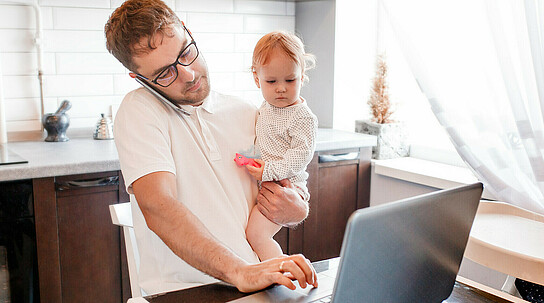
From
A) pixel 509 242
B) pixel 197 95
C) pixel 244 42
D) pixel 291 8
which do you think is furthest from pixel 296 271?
pixel 291 8

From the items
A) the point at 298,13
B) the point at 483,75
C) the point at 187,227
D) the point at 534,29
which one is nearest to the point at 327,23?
the point at 298,13

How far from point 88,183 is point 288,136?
40.0 inches

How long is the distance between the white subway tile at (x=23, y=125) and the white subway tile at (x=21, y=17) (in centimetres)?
46

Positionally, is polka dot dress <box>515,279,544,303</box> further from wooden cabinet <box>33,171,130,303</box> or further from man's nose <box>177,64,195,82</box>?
wooden cabinet <box>33,171,130,303</box>

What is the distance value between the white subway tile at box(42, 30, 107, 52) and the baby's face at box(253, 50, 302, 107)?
1.37 m

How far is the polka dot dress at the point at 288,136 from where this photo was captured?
5.60 feet

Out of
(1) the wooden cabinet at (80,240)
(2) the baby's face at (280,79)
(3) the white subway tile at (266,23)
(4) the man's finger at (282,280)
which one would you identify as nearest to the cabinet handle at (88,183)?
(1) the wooden cabinet at (80,240)

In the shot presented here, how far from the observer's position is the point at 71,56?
2.75 m

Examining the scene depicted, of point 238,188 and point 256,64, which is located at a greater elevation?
point 256,64

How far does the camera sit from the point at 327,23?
322cm

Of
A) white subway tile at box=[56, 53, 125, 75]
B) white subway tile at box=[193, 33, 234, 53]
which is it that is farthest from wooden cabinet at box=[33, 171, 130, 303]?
white subway tile at box=[193, 33, 234, 53]

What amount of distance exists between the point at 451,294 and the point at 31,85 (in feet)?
7.41

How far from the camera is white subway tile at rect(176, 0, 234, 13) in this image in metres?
3.01

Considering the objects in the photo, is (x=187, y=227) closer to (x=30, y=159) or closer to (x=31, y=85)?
(x=30, y=159)
